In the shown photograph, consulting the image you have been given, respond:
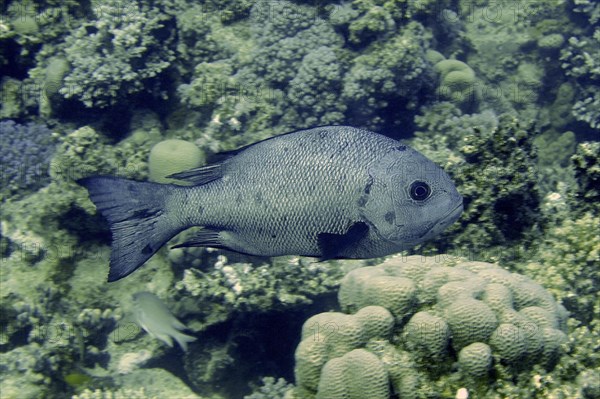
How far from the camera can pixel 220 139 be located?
614 centimetres

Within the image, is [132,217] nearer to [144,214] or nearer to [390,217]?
[144,214]

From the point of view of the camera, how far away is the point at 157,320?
4.62 meters

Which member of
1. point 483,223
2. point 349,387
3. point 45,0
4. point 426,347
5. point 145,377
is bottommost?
point 145,377

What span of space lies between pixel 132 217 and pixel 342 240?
1.50 metres

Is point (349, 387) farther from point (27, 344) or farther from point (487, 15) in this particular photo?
point (487, 15)

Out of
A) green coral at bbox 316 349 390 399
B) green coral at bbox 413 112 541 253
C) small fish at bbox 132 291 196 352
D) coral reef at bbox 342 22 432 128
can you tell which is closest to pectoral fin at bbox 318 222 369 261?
green coral at bbox 316 349 390 399

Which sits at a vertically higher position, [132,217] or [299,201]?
[299,201]

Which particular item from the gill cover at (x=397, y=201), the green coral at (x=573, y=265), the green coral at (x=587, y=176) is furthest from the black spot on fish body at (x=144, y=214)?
the green coral at (x=587, y=176)

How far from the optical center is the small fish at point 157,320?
4.60m

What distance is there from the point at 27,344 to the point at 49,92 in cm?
361

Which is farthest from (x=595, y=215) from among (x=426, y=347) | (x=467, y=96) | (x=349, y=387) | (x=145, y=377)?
(x=145, y=377)

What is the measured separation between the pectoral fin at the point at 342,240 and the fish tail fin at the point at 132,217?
1043 mm

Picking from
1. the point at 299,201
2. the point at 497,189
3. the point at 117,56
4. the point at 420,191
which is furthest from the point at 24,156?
the point at 497,189

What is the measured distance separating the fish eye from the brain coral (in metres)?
0.60
